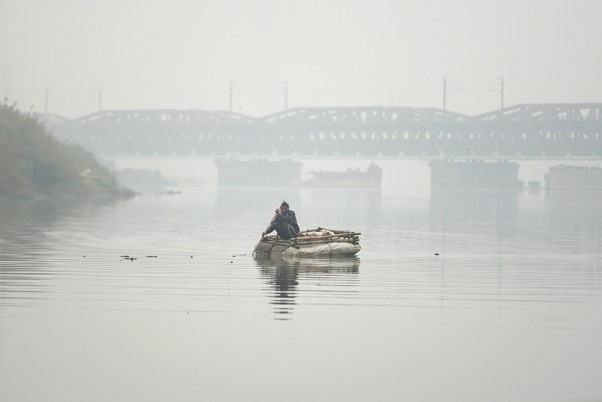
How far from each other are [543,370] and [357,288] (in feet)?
33.0

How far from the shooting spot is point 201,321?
20.7 m

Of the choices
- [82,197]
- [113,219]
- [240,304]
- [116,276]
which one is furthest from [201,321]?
[82,197]

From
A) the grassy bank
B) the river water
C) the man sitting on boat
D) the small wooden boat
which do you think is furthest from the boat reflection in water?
the grassy bank

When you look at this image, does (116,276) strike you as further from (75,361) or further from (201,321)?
(75,361)

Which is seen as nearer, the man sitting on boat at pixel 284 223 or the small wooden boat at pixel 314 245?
the man sitting on boat at pixel 284 223

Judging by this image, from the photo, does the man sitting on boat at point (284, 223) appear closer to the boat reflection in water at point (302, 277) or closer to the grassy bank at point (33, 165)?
the boat reflection in water at point (302, 277)

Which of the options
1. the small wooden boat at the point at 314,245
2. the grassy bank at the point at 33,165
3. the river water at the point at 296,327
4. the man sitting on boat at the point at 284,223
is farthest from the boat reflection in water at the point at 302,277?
the grassy bank at the point at 33,165

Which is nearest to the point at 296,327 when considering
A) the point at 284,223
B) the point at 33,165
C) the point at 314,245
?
the point at 284,223

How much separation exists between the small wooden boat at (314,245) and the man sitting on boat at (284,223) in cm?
21

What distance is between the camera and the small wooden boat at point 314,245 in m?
33.9

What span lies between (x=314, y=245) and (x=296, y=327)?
14.3 metres

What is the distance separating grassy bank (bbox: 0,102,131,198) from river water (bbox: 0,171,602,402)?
5632 cm

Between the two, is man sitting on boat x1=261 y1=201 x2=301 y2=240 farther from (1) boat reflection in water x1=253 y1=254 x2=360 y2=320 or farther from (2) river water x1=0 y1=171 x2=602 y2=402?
(2) river water x1=0 y1=171 x2=602 y2=402

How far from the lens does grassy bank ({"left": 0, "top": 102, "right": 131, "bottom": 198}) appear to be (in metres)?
92.9
